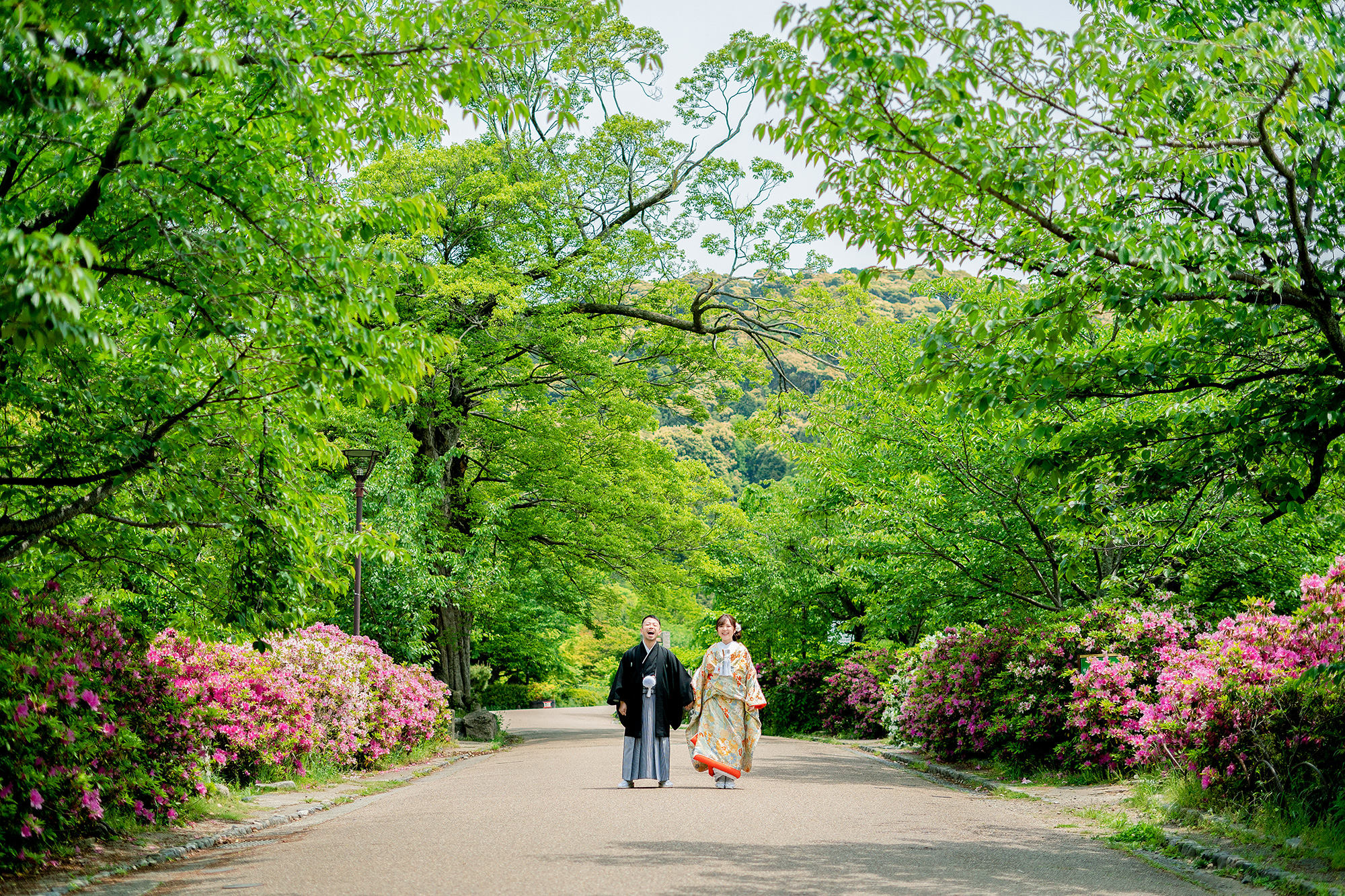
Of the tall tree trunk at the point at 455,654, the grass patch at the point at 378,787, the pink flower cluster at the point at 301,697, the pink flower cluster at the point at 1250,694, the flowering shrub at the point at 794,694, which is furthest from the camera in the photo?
the flowering shrub at the point at 794,694

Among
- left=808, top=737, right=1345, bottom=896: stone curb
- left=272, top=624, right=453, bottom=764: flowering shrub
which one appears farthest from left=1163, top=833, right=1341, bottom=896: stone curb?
left=272, top=624, right=453, bottom=764: flowering shrub

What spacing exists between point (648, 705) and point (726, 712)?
0.97 meters

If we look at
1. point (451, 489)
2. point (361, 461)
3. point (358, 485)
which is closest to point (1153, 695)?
point (358, 485)

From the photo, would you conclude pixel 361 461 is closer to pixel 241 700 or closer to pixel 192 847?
pixel 241 700

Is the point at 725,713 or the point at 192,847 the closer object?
the point at 192,847

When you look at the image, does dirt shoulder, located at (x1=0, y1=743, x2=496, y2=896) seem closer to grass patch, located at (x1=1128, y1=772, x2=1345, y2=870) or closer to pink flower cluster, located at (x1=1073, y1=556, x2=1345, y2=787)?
grass patch, located at (x1=1128, y1=772, x2=1345, y2=870)

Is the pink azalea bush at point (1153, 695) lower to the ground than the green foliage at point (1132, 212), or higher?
lower

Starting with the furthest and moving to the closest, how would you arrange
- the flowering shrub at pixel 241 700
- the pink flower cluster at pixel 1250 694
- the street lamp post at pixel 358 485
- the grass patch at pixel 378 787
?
the street lamp post at pixel 358 485, the grass patch at pixel 378 787, the flowering shrub at pixel 241 700, the pink flower cluster at pixel 1250 694

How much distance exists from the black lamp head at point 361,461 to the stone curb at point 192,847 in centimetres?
778

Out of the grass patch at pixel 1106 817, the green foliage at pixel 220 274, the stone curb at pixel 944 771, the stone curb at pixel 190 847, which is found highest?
the green foliage at pixel 220 274

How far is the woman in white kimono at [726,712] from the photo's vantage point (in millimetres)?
12836

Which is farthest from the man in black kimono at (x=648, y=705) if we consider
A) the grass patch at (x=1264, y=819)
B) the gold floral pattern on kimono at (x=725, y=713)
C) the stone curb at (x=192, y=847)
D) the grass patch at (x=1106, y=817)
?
the grass patch at (x=1264, y=819)

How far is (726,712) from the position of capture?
43.1 feet

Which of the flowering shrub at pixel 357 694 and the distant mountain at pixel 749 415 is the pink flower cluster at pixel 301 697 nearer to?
the flowering shrub at pixel 357 694
